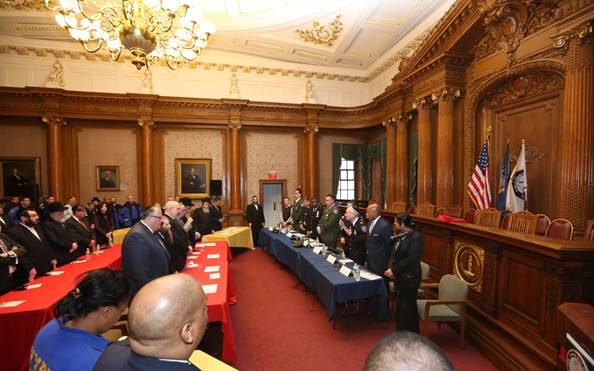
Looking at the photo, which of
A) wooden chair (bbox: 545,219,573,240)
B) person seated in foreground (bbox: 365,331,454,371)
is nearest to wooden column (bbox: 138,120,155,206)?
person seated in foreground (bbox: 365,331,454,371)

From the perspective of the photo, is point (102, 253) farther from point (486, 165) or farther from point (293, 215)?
point (486, 165)

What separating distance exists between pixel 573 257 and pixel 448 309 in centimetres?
156

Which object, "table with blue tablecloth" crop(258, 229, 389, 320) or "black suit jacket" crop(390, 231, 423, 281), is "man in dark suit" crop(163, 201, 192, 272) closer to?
"table with blue tablecloth" crop(258, 229, 389, 320)

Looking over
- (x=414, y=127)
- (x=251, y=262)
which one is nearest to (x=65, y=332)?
(x=251, y=262)

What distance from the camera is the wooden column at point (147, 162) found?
995cm

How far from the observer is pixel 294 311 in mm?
4727

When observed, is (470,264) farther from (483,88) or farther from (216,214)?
(216,214)

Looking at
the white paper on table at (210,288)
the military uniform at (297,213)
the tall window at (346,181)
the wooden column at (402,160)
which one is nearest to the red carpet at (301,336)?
the white paper on table at (210,288)

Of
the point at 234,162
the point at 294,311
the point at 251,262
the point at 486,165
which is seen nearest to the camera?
the point at 294,311

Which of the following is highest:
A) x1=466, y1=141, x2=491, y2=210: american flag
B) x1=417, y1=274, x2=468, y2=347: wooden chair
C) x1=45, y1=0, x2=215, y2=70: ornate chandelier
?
x1=45, y1=0, x2=215, y2=70: ornate chandelier

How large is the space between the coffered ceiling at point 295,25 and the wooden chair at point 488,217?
5.78 m

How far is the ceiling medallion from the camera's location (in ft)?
30.2

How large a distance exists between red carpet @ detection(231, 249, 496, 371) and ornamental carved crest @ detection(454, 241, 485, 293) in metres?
0.78

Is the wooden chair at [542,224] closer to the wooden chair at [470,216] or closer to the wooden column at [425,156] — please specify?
the wooden chair at [470,216]
